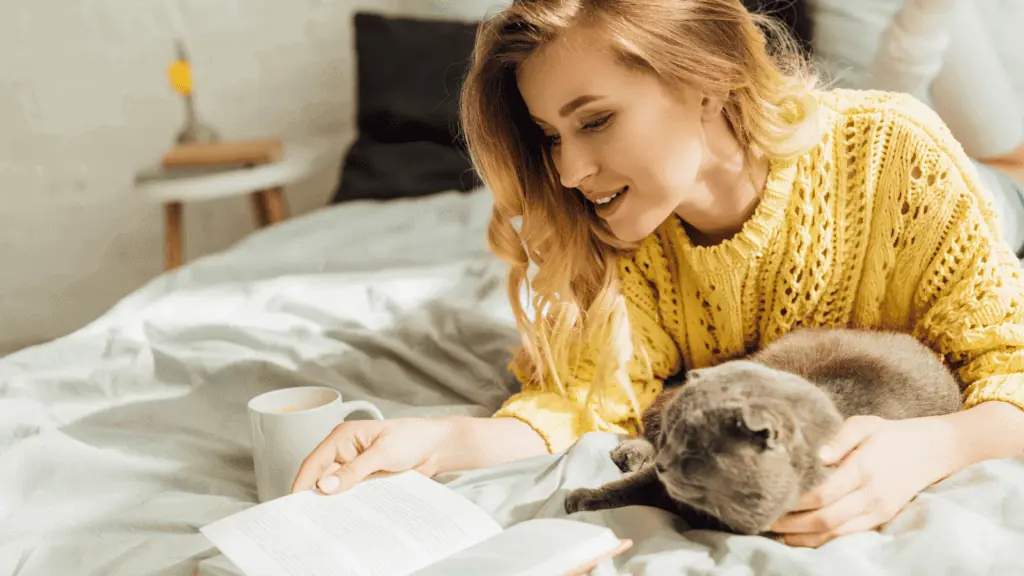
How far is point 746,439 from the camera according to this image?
0.64 m

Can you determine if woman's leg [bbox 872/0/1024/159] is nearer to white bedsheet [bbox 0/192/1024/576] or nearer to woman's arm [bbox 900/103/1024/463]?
woman's arm [bbox 900/103/1024/463]

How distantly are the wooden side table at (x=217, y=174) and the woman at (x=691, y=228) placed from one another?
1438mm

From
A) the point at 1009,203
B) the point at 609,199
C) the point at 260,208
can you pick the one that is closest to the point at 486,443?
the point at 609,199

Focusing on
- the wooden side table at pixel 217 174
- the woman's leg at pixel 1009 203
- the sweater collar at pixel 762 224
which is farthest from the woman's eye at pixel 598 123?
the wooden side table at pixel 217 174

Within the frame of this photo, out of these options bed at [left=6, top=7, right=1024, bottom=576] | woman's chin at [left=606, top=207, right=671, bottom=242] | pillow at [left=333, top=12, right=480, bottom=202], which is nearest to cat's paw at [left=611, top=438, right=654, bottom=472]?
bed at [left=6, top=7, right=1024, bottom=576]

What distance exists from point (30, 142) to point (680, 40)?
245cm

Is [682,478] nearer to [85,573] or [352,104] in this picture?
[85,573]

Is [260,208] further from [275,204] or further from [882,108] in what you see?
[882,108]

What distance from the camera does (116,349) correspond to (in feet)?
4.26

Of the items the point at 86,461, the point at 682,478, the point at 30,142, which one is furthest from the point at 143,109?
the point at 682,478

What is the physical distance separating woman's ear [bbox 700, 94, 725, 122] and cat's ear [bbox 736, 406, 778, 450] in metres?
0.46

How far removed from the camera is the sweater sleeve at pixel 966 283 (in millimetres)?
883

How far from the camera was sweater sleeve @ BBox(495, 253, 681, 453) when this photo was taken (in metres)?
1.03

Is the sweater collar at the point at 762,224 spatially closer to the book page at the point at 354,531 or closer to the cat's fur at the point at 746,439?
the cat's fur at the point at 746,439
